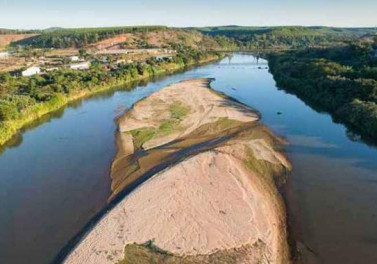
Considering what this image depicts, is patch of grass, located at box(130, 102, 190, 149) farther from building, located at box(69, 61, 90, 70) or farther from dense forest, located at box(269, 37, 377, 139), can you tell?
building, located at box(69, 61, 90, 70)

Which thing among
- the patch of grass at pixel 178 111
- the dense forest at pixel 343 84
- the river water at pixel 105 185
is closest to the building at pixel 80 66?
the river water at pixel 105 185

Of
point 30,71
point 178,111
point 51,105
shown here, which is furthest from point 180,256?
point 30,71

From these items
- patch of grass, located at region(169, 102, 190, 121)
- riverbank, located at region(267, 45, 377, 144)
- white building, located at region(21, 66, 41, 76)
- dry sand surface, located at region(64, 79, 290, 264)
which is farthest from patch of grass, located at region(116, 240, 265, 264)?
white building, located at region(21, 66, 41, 76)

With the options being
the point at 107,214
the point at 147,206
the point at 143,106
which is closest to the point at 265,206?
the point at 147,206

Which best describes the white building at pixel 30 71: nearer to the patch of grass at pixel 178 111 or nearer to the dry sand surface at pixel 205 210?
the patch of grass at pixel 178 111

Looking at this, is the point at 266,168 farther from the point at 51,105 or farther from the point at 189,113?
the point at 51,105
